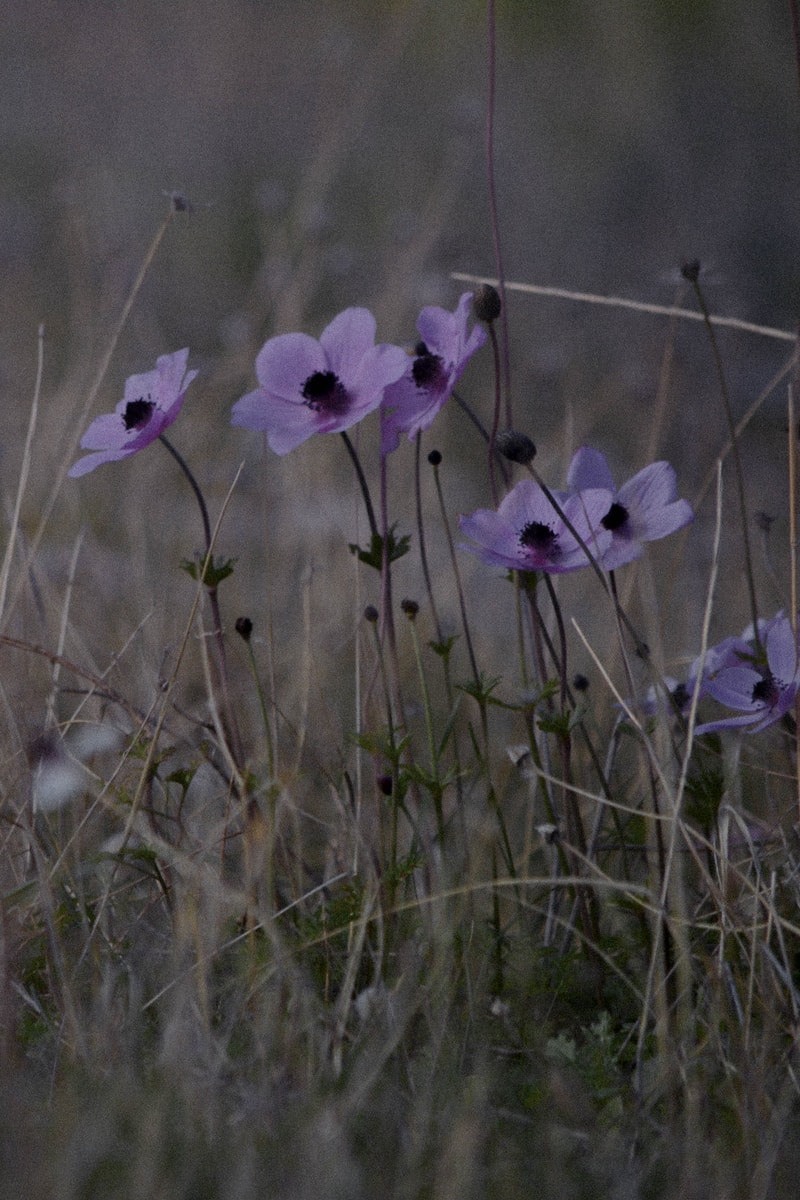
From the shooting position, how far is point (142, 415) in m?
1.27

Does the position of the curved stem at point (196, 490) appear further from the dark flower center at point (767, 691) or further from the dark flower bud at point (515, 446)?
the dark flower center at point (767, 691)

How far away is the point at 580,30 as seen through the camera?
4914 mm

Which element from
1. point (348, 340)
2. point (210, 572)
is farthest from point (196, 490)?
point (348, 340)

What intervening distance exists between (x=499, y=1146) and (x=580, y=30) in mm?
4766

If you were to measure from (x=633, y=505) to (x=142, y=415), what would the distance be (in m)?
0.50

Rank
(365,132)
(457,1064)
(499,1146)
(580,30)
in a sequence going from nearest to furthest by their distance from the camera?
A: 1. (499,1146)
2. (457,1064)
3. (580,30)
4. (365,132)

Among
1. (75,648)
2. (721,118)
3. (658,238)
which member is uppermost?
(721,118)

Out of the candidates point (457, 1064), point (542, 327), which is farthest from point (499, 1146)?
point (542, 327)

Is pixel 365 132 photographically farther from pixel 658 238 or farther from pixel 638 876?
pixel 638 876

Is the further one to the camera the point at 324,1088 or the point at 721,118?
the point at 721,118

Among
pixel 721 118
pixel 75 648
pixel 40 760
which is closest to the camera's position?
pixel 40 760

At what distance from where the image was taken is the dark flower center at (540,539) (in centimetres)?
122

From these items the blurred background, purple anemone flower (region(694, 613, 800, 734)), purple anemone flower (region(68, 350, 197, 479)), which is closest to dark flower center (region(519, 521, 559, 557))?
purple anemone flower (region(694, 613, 800, 734))

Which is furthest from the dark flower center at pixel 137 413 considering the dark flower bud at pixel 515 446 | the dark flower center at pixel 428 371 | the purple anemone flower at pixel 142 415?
the dark flower bud at pixel 515 446
